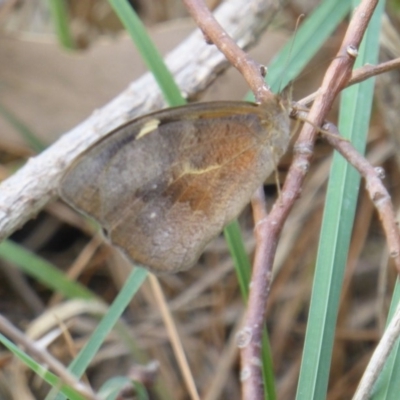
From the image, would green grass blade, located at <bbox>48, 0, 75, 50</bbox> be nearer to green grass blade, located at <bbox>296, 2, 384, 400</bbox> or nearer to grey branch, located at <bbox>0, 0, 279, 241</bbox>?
grey branch, located at <bbox>0, 0, 279, 241</bbox>

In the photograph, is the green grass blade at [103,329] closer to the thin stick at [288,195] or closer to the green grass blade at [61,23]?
the thin stick at [288,195]

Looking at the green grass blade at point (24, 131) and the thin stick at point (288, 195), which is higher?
the green grass blade at point (24, 131)

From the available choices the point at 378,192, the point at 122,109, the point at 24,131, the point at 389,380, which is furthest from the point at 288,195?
the point at 24,131

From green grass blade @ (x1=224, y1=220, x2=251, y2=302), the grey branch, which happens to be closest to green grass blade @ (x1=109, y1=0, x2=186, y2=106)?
the grey branch

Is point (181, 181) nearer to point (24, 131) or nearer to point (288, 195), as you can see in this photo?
point (288, 195)

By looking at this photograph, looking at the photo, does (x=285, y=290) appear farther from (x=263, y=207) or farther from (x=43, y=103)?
(x=263, y=207)

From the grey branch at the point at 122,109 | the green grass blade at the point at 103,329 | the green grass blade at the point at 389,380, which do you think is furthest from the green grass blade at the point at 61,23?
the green grass blade at the point at 389,380

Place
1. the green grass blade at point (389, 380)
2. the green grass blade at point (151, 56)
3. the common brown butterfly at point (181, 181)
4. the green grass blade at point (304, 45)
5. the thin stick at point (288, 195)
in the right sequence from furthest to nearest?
the green grass blade at point (304, 45), the green grass blade at point (151, 56), the common brown butterfly at point (181, 181), the green grass blade at point (389, 380), the thin stick at point (288, 195)
